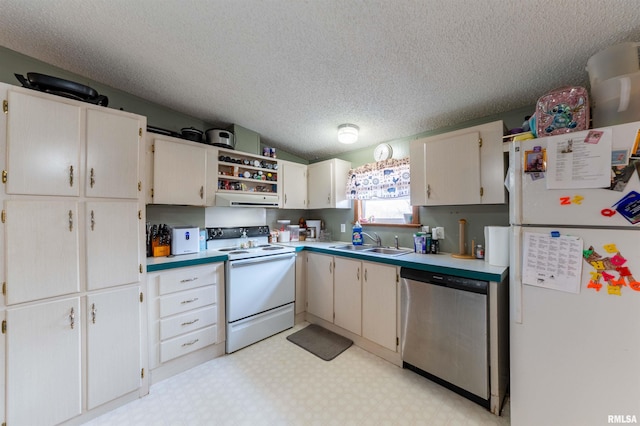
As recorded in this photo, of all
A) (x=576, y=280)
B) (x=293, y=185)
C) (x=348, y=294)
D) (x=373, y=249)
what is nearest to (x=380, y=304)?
(x=348, y=294)

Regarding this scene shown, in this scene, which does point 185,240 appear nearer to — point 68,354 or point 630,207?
point 68,354

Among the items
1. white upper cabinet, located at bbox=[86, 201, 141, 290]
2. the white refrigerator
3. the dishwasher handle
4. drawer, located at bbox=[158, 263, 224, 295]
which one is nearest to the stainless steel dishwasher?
the dishwasher handle

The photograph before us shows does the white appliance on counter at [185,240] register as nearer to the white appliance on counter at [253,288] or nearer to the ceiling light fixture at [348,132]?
the white appliance on counter at [253,288]

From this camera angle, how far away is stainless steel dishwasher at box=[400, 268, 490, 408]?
162cm

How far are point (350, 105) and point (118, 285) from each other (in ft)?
8.00

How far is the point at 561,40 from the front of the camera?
1.41 m

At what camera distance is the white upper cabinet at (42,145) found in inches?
54.3

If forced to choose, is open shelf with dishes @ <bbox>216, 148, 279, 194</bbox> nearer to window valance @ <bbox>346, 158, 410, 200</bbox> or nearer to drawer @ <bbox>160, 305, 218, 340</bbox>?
window valance @ <bbox>346, 158, 410, 200</bbox>

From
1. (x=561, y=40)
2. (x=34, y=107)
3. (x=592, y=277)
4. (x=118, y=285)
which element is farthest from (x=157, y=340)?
(x=561, y=40)

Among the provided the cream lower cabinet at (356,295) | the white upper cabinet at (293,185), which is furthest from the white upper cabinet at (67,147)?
the cream lower cabinet at (356,295)

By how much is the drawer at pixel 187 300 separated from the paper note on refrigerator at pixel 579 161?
2618 mm

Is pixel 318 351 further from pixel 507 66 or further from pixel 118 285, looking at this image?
pixel 507 66

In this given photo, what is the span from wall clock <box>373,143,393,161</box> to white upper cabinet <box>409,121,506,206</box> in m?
0.47

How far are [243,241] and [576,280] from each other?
2.97 metres
